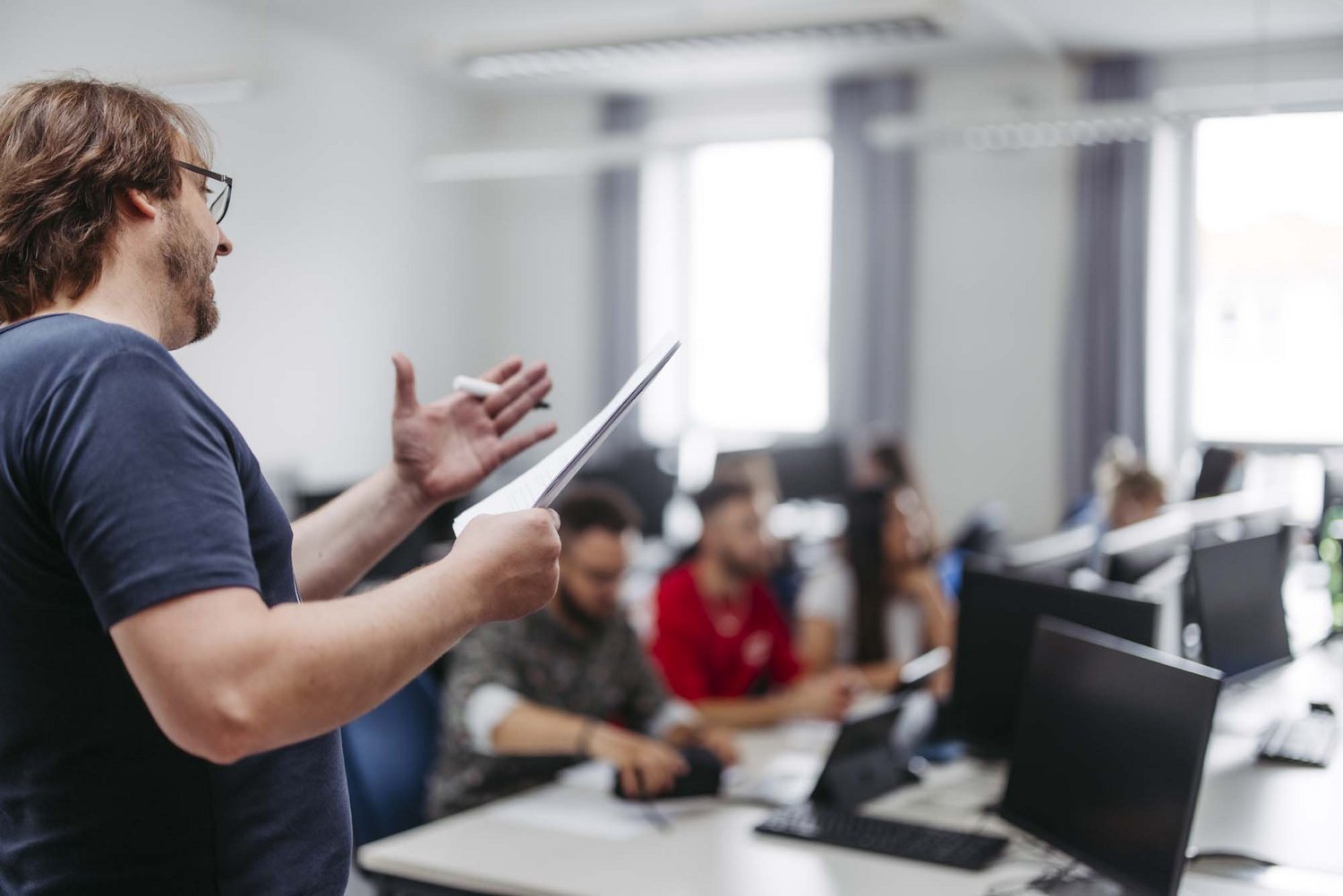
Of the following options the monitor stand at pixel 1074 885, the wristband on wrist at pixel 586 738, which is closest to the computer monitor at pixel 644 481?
the wristband on wrist at pixel 586 738

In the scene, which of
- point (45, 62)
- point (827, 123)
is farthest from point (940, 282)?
point (45, 62)

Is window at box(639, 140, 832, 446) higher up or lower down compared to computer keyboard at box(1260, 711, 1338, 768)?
higher up

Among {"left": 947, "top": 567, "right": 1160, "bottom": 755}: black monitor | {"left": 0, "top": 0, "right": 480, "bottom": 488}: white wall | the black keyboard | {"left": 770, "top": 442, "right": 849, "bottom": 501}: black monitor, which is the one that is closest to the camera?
the black keyboard

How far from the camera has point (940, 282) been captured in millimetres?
6707

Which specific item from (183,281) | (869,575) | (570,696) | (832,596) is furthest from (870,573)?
(183,281)

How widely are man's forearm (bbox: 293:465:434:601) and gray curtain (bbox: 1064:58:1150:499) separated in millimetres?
5281

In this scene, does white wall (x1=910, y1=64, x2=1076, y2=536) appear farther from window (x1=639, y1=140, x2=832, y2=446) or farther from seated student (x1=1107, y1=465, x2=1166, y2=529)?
seated student (x1=1107, y1=465, x2=1166, y2=529)

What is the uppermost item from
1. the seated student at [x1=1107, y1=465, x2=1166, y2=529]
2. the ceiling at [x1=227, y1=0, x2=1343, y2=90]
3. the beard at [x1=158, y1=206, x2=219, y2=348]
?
the ceiling at [x1=227, y1=0, x2=1343, y2=90]

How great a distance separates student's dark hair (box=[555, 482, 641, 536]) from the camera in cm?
298

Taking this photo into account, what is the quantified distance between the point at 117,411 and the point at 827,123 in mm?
6311

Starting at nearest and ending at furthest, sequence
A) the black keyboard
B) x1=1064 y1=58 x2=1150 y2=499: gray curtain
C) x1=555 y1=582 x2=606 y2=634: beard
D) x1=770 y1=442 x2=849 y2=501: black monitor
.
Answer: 1. the black keyboard
2. x1=555 y1=582 x2=606 y2=634: beard
3. x1=770 y1=442 x2=849 y2=501: black monitor
4. x1=1064 y1=58 x2=1150 y2=499: gray curtain

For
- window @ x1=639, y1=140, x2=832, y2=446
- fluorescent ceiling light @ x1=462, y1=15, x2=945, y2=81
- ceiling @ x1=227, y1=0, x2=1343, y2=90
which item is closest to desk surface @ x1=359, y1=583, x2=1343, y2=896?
fluorescent ceiling light @ x1=462, y1=15, x2=945, y2=81

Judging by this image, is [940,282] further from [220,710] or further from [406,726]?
[220,710]

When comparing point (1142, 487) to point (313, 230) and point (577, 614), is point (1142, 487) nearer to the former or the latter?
point (577, 614)
